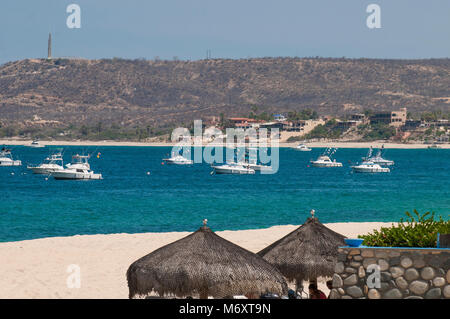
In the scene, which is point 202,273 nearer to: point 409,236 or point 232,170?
point 409,236

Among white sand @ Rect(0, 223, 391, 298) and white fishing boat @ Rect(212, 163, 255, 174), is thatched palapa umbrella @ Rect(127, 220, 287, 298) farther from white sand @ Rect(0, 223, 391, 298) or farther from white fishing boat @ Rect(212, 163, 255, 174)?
white fishing boat @ Rect(212, 163, 255, 174)

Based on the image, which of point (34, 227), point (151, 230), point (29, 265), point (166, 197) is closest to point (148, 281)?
point (29, 265)

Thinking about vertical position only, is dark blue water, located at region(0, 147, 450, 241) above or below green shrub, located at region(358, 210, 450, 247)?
below

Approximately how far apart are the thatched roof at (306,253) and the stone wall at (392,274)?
4116 millimetres

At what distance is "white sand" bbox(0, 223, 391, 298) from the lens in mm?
18234

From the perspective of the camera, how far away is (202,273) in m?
12.8

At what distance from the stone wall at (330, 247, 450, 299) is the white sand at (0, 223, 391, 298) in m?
8.00

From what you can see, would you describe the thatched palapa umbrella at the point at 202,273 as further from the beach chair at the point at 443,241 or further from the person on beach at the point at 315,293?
the beach chair at the point at 443,241

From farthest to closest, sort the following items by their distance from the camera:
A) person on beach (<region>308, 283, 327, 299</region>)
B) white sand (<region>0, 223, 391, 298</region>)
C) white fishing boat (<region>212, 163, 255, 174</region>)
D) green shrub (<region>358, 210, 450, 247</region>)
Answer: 1. white fishing boat (<region>212, 163, 255, 174</region>)
2. white sand (<region>0, 223, 391, 298</region>)
3. person on beach (<region>308, 283, 327, 299</region>)
4. green shrub (<region>358, 210, 450, 247</region>)

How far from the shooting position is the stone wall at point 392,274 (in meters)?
9.85

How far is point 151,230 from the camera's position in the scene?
37.9 meters

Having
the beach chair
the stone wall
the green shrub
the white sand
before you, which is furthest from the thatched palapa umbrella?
the white sand

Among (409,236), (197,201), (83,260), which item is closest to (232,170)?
(197,201)
